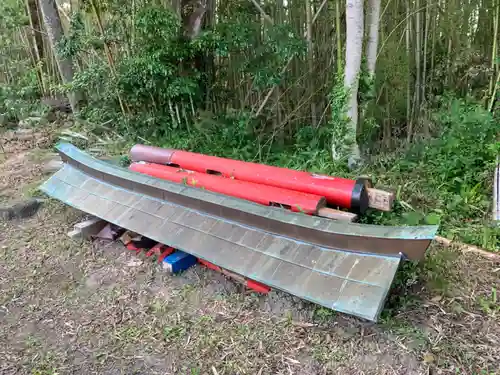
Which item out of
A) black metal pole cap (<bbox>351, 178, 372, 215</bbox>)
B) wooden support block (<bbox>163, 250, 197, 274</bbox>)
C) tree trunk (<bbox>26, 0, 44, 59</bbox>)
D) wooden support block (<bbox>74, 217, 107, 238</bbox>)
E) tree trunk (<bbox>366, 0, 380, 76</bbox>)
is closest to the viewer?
black metal pole cap (<bbox>351, 178, 372, 215</bbox>)

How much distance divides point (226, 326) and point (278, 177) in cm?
131

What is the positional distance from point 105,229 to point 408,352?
2.81 metres

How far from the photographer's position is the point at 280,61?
5.16 metres

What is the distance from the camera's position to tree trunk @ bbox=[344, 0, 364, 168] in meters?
3.78

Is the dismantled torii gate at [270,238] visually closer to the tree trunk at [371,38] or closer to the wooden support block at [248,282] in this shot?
the wooden support block at [248,282]

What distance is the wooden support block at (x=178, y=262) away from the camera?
326cm

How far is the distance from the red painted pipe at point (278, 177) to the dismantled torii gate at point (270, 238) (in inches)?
18.4

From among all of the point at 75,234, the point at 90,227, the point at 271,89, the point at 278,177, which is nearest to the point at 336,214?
the point at 278,177

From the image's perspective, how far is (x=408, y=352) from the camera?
2.27m

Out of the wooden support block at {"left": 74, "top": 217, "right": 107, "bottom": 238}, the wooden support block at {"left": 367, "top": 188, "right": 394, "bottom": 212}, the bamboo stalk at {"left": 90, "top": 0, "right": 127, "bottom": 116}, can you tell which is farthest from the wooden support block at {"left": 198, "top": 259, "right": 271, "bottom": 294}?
the bamboo stalk at {"left": 90, "top": 0, "right": 127, "bottom": 116}

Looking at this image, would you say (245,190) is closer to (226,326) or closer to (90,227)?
(226,326)

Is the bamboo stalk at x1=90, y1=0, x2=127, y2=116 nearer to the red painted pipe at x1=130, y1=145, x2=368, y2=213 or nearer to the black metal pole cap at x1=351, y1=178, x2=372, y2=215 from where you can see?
the red painted pipe at x1=130, y1=145, x2=368, y2=213

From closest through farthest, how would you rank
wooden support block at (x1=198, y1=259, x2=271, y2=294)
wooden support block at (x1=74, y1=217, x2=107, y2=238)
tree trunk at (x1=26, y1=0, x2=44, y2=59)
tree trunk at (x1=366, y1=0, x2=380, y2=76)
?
wooden support block at (x1=198, y1=259, x2=271, y2=294)
wooden support block at (x1=74, y1=217, x2=107, y2=238)
tree trunk at (x1=366, y1=0, x2=380, y2=76)
tree trunk at (x1=26, y1=0, x2=44, y2=59)

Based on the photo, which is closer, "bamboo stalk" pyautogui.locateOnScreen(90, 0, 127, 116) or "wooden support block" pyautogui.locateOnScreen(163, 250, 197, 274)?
"wooden support block" pyautogui.locateOnScreen(163, 250, 197, 274)
